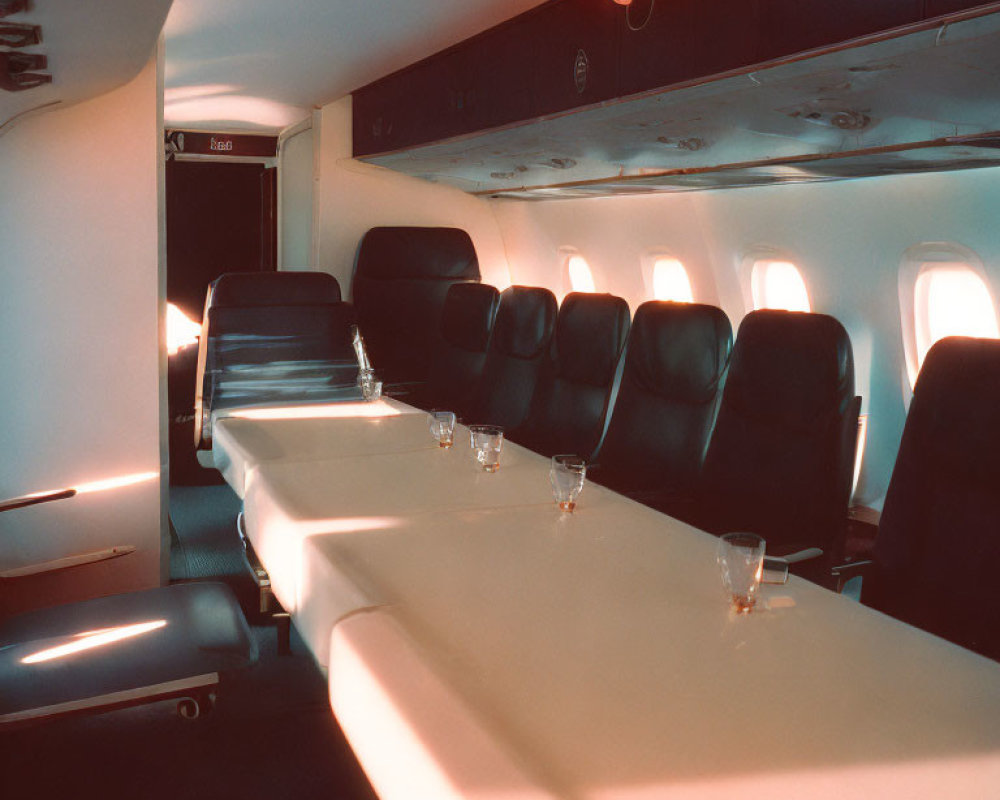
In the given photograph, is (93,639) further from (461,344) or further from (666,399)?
(461,344)

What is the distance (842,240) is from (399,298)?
3.34 m

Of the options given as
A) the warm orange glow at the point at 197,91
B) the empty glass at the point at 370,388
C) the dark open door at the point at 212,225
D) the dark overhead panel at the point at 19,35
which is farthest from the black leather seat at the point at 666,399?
the dark open door at the point at 212,225

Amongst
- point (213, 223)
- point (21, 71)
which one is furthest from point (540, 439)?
point (213, 223)

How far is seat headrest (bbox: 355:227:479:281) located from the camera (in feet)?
20.9

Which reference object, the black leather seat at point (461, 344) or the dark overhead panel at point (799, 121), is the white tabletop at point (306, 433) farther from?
the dark overhead panel at point (799, 121)

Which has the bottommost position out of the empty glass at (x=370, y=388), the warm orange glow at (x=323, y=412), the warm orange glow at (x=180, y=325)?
the warm orange glow at (x=180, y=325)

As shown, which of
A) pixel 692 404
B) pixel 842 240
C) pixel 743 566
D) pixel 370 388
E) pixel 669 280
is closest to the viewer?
pixel 743 566

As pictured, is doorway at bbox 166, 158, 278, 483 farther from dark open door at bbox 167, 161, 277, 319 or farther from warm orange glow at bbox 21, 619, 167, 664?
warm orange glow at bbox 21, 619, 167, 664

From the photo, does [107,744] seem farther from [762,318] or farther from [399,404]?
[762,318]

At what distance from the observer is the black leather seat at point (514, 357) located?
3.95 meters

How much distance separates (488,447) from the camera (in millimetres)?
2416

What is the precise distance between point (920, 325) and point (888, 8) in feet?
6.92

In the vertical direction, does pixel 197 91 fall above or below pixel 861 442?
above

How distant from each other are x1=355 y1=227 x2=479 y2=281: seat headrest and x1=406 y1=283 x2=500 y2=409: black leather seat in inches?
62.3
